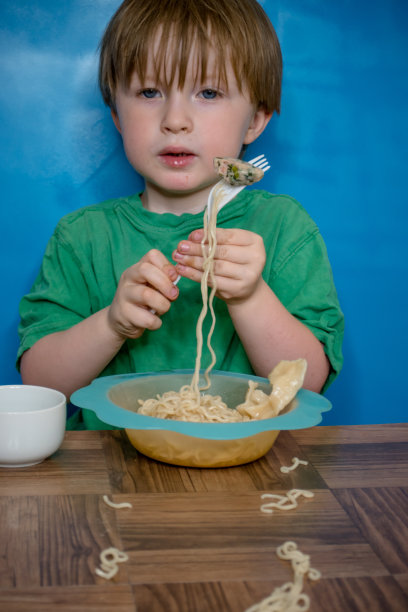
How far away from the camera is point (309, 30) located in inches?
64.7

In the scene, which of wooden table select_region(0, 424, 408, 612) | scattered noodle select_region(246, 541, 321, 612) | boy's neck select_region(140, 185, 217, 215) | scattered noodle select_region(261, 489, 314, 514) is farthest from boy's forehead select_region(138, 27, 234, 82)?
scattered noodle select_region(246, 541, 321, 612)

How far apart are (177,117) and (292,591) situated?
96cm

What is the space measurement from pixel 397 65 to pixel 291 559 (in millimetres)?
1376

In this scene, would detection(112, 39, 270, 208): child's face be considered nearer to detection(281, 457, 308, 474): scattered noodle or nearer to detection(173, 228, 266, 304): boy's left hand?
detection(173, 228, 266, 304): boy's left hand

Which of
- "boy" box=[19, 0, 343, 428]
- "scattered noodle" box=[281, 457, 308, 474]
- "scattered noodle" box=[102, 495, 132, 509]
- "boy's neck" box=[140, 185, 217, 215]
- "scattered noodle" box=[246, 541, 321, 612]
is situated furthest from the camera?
"boy's neck" box=[140, 185, 217, 215]

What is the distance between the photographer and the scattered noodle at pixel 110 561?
0.65m

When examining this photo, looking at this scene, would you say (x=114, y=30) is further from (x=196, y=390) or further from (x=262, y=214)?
(x=196, y=390)

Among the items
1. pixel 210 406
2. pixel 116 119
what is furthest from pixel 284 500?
pixel 116 119

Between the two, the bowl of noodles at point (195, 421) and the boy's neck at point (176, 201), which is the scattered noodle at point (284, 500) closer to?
the bowl of noodles at point (195, 421)

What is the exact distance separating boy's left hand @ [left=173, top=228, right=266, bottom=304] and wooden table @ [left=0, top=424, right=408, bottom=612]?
0.96ft

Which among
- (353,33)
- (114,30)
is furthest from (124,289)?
(353,33)

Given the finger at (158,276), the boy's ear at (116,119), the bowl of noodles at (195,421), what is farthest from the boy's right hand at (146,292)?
the boy's ear at (116,119)

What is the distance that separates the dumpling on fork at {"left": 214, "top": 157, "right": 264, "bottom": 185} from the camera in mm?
1093

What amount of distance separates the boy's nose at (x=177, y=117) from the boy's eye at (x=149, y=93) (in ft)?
0.16
